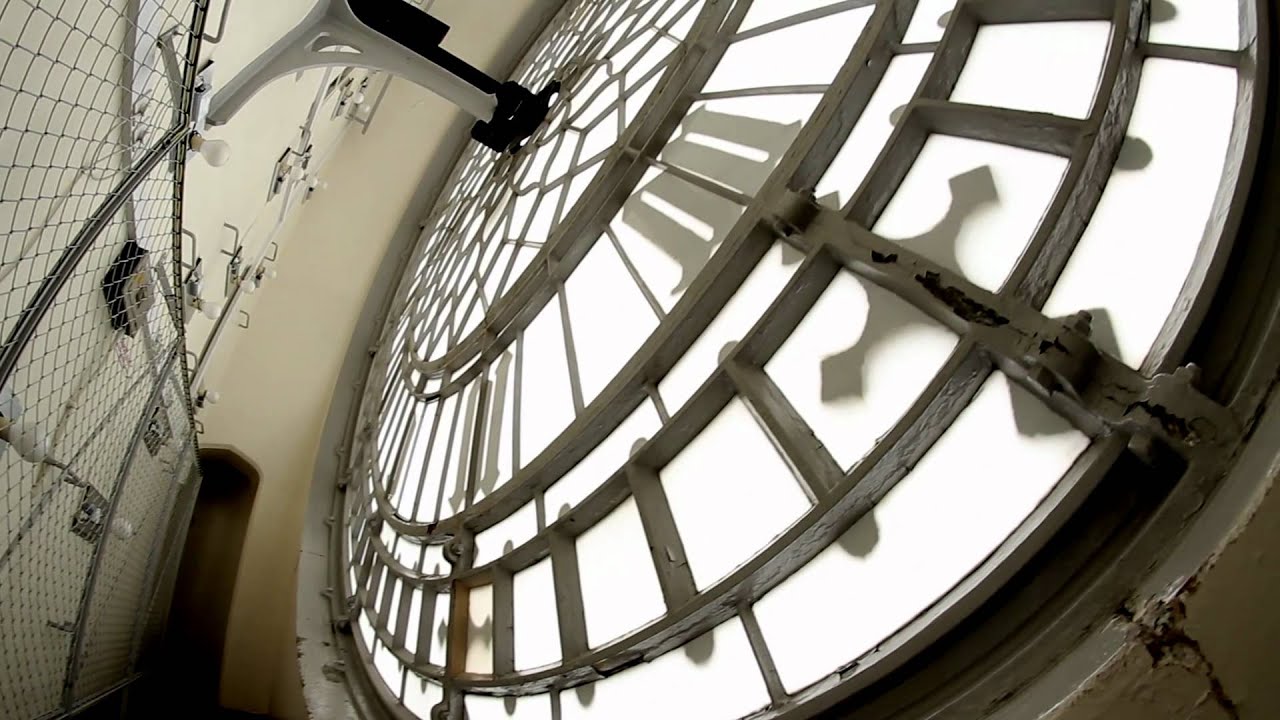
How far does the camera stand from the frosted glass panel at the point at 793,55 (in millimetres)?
2729

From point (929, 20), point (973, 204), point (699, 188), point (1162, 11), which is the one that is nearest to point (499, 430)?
point (699, 188)

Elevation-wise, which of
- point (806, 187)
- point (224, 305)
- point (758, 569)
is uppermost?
point (224, 305)

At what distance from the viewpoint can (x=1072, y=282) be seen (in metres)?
1.85

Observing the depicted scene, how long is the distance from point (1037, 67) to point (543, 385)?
2.33 meters

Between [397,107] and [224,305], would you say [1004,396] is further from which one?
[397,107]

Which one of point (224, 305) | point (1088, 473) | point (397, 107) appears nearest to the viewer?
point (1088, 473)

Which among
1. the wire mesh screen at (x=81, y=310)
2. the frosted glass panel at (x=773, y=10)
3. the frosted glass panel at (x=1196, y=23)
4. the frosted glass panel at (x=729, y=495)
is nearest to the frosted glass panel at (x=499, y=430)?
the frosted glass panel at (x=729, y=495)

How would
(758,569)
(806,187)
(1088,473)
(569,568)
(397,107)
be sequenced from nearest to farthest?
(1088,473)
(758,569)
(806,187)
(569,568)
(397,107)

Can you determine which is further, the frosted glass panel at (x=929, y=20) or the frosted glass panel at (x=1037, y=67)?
the frosted glass panel at (x=929, y=20)

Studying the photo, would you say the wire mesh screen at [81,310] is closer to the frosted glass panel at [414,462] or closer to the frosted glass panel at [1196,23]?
the frosted glass panel at [414,462]

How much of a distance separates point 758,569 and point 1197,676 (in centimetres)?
108

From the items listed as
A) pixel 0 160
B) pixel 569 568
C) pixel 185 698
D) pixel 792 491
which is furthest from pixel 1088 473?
pixel 185 698

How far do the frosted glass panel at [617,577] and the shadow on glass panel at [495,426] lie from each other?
2.90 ft

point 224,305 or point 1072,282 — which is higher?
point 224,305
